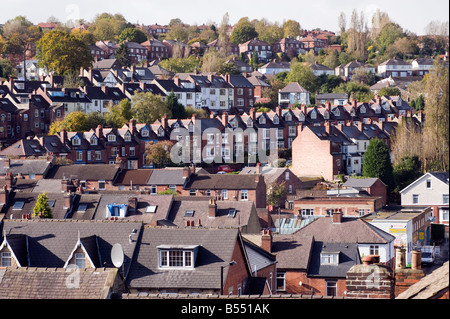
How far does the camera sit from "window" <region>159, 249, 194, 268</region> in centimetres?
1889

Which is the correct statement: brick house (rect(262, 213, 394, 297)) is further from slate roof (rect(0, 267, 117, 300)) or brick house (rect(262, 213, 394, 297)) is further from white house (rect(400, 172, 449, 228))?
white house (rect(400, 172, 449, 228))

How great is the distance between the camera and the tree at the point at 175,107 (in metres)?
68.0

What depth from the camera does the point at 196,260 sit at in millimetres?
18875

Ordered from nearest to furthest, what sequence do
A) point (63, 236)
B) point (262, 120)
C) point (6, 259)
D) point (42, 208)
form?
1. point (6, 259)
2. point (63, 236)
3. point (42, 208)
4. point (262, 120)

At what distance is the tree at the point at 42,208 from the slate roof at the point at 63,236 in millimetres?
10588

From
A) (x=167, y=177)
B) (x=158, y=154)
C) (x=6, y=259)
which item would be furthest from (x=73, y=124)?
(x=6, y=259)

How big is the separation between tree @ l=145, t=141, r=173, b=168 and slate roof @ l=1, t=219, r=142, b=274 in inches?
1449

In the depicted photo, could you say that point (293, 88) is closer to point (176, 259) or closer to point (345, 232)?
point (345, 232)

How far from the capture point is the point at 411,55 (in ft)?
371

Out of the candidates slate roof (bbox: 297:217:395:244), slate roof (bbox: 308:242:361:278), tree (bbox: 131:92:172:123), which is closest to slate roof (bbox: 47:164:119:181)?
tree (bbox: 131:92:172:123)

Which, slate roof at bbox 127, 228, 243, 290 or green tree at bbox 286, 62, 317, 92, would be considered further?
green tree at bbox 286, 62, 317, 92

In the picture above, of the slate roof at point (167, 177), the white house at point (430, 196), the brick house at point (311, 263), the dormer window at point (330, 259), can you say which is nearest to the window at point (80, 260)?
the brick house at point (311, 263)

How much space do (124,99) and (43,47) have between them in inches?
549

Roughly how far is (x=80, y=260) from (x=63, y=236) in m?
1.14
